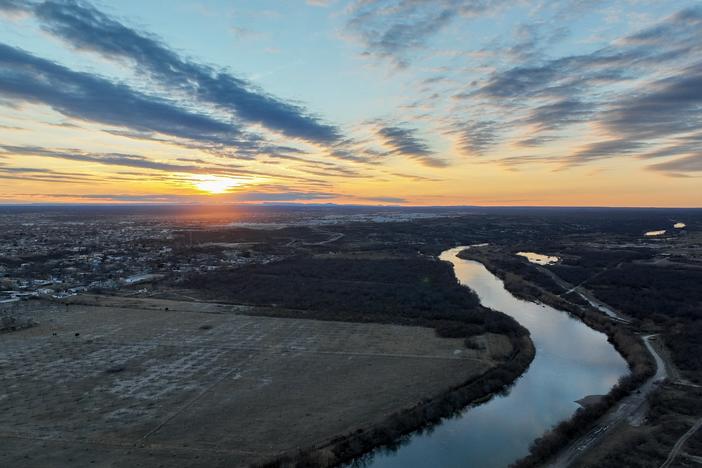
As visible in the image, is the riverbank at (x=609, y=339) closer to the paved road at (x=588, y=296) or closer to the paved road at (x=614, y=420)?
the paved road at (x=614, y=420)

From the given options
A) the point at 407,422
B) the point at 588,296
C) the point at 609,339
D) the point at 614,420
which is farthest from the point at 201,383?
the point at 588,296

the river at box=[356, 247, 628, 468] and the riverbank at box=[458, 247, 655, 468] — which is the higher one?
the riverbank at box=[458, 247, 655, 468]

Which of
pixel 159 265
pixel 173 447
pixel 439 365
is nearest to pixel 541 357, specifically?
pixel 439 365

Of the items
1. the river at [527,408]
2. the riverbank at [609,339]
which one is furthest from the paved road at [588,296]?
the river at [527,408]

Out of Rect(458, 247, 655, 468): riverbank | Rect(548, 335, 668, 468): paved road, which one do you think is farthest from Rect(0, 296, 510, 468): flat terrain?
Rect(548, 335, 668, 468): paved road

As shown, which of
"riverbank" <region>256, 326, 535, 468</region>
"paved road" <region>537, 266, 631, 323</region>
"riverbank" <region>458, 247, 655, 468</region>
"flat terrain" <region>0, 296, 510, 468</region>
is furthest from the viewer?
"paved road" <region>537, 266, 631, 323</region>

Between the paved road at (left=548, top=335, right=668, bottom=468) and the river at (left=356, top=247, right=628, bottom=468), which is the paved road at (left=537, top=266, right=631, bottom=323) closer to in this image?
the river at (left=356, top=247, right=628, bottom=468)
